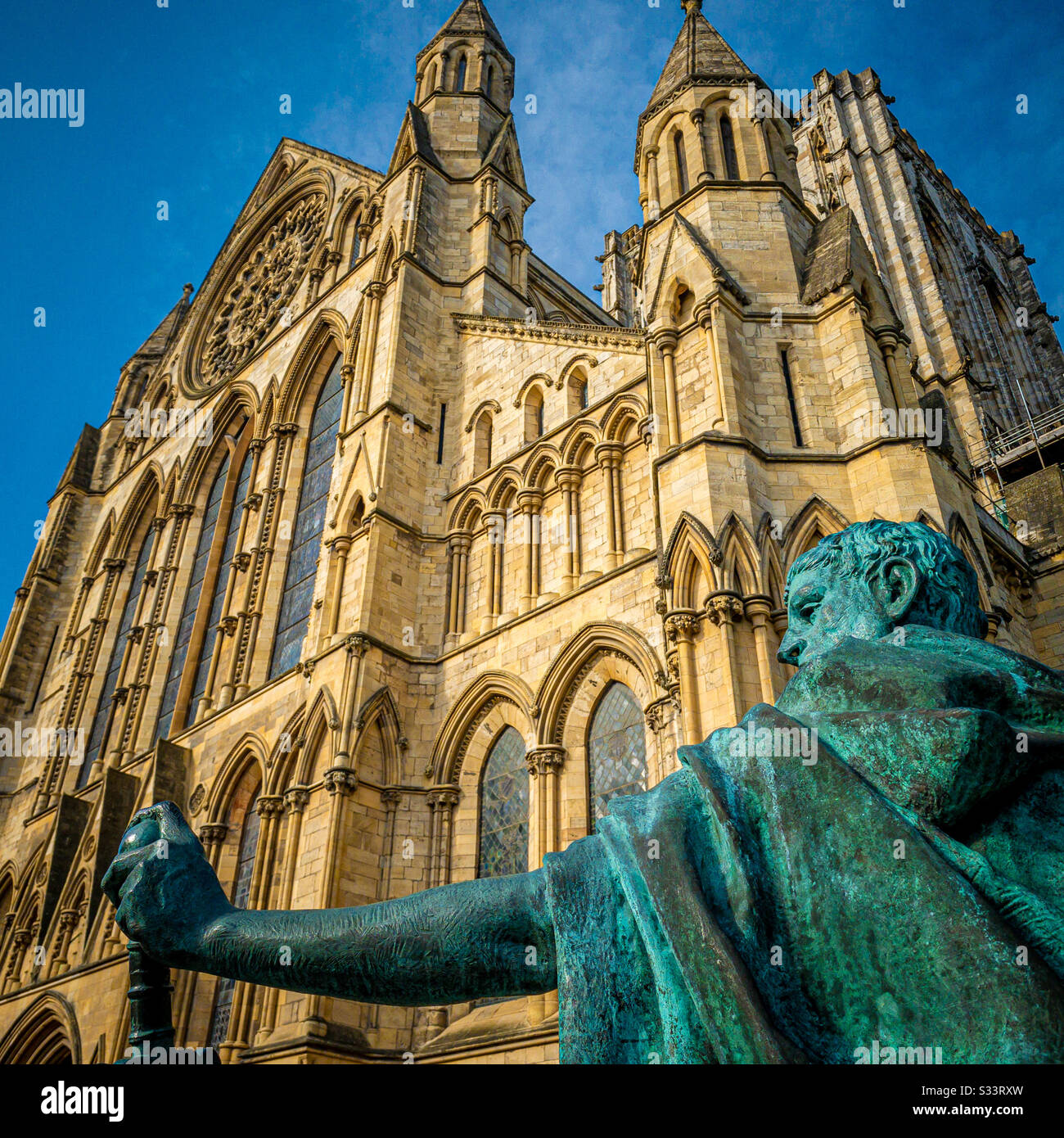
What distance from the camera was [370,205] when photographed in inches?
772

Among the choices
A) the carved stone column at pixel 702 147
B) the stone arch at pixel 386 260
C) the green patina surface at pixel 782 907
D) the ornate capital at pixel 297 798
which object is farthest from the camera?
the stone arch at pixel 386 260

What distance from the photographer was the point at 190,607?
19.1 m

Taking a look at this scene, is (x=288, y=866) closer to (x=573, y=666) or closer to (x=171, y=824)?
(x=573, y=666)

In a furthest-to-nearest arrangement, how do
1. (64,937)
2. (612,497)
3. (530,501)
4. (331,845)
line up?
(64,937)
(530,501)
(612,497)
(331,845)

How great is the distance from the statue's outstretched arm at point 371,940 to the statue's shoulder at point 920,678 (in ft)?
1.87

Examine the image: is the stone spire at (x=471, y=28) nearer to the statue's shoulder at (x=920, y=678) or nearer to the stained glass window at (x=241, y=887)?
the stained glass window at (x=241, y=887)

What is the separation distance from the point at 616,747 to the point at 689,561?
2.70 m

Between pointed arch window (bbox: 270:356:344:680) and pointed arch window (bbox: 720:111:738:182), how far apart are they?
7816 millimetres

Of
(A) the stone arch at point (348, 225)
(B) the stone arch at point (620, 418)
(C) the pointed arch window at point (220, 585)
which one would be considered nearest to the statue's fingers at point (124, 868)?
(B) the stone arch at point (620, 418)

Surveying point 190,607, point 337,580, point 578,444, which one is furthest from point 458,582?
point 190,607

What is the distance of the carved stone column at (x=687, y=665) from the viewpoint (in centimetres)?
738

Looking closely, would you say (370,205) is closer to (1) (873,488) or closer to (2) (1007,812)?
(1) (873,488)

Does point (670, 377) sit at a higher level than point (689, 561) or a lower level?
higher

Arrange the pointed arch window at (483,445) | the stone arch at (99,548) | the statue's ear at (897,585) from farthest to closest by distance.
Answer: the stone arch at (99,548) < the pointed arch window at (483,445) < the statue's ear at (897,585)
